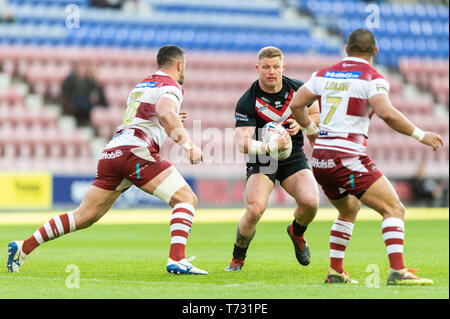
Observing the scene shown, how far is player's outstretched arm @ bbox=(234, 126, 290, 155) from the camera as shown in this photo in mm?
7793

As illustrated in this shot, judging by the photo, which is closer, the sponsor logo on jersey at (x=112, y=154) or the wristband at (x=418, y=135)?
the wristband at (x=418, y=135)

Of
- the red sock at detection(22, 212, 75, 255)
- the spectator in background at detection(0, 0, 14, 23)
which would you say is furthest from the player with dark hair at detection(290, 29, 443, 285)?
the spectator in background at detection(0, 0, 14, 23)

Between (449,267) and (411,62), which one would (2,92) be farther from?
(449,267)

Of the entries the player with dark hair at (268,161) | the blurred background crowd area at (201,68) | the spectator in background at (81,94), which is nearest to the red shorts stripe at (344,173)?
the player with dark hair at (268,161)

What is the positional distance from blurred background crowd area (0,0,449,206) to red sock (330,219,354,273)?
13285 mm

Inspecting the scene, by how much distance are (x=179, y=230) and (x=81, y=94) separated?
14.6 m

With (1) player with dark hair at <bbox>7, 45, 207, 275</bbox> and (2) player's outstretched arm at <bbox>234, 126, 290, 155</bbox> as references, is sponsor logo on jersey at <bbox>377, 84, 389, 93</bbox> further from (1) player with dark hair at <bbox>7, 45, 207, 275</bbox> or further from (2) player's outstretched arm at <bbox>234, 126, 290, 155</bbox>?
(1) player with dark hair at <bbox>7, 45, 207, 275</bbox>

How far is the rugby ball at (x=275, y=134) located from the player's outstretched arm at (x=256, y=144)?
8cm

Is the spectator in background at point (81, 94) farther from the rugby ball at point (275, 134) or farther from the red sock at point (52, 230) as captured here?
the red sock at point (52, 230)

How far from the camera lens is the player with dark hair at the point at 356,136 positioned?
631 cm

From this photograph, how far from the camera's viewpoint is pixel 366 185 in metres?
6.43

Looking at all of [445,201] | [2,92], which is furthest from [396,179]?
[2,92]

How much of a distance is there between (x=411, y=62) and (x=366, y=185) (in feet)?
69.8

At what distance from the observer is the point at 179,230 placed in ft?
24.3
